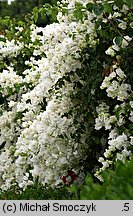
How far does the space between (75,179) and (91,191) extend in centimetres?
195

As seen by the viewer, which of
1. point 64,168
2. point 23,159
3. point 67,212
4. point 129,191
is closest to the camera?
point 129,191

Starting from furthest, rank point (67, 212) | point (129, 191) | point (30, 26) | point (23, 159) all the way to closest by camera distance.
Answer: point (30, 26)
point (23, 159)
point (67, 212)
point (129, 191)

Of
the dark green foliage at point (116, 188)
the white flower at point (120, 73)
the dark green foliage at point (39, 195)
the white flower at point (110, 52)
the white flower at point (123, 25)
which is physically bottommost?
the dark green foliage at point (39, 195)

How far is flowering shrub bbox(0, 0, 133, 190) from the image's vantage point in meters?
3.62

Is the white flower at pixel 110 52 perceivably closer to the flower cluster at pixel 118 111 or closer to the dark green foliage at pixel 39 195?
the flower cluster at pixel 118 111

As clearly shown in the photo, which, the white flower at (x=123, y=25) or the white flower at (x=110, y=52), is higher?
the white flower at (x=123, y=25)

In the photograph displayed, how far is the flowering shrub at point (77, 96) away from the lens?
11.9 feet

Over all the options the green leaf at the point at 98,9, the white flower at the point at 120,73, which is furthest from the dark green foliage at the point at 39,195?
the green leaf at the point at 98,9

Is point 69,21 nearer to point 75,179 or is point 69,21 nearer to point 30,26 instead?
point 75,179

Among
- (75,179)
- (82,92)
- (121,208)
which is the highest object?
(82,92)

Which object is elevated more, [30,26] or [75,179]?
[30,26]

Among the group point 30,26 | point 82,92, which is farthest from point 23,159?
point 30,26

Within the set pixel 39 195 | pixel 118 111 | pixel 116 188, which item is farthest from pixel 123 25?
pixel 116 188

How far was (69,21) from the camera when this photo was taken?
4.17 m
